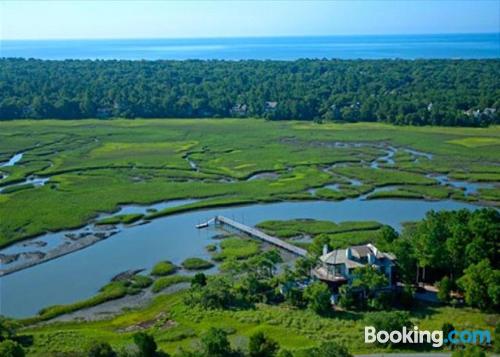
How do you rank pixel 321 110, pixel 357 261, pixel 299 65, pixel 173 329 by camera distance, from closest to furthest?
pixel 173 329 → pixel 357 261 → pixel 321 110 → pixel 299 65

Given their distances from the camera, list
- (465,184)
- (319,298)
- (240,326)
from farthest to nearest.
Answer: (465,184) < (319,298) < (240,326)

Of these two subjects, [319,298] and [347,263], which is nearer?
[319,298]

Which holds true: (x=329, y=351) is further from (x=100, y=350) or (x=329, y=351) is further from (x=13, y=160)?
(x=13, y=160)

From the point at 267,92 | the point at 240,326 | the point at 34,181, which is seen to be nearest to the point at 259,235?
the point at 240,326

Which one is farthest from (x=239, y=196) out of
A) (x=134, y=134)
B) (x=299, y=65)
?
(x=299, y=65)

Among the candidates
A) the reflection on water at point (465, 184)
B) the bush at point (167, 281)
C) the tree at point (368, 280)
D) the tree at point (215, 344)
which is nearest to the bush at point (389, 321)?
the tree at point (368, 280)

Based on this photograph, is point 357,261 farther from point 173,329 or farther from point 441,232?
point 173,329
